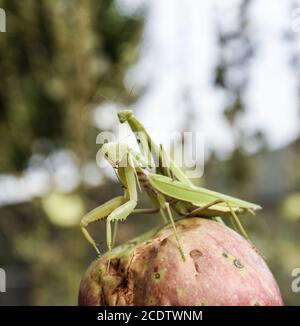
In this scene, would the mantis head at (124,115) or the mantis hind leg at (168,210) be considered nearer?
the mantis hind leg at (168,210)

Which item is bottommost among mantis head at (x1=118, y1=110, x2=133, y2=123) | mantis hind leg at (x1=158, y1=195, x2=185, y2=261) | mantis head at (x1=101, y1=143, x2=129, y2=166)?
mantis hind leg at (x1=158, y1=195, x2=185, y2=261)

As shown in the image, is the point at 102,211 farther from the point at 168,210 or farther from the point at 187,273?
the point at 187,273

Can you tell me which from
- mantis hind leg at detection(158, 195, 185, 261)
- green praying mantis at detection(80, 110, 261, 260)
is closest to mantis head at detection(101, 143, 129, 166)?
green praying mantis at detection(80, 110, 261, 260)

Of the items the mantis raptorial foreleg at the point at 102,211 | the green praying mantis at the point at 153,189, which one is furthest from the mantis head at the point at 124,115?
the mantis raptorial foreleg at the point at 102,211

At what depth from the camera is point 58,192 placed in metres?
4.53

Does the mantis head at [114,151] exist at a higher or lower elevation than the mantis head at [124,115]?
lower

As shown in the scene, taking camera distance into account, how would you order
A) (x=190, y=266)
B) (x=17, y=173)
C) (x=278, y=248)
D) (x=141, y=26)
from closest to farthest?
(x=190, y=266) < (x=278, y=248) < (x=17, y=173) < (x=141, y=26)

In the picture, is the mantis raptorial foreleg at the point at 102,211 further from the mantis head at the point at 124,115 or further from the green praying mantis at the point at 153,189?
the mantis head at the point at 124,115

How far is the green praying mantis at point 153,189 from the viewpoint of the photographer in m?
1.08

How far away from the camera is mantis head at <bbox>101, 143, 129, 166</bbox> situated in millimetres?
1048

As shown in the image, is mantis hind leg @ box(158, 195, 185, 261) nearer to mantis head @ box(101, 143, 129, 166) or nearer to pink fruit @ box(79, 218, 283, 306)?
pink fruit @ box(79, 218, 283, 306)

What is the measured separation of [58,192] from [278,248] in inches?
69.4
